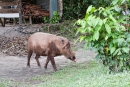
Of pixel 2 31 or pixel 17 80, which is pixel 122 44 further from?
pixel 2 31

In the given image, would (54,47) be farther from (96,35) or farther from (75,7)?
(75,7)

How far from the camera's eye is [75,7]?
17172 millimetres

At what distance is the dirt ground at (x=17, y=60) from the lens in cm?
879

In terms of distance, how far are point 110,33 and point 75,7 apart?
11.2 metres

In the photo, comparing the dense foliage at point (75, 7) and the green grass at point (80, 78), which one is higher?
the dense foliage at point (75, 7)

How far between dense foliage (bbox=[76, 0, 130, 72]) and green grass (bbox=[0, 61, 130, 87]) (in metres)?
0.37

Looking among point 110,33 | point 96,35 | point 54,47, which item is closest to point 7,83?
point 54,47

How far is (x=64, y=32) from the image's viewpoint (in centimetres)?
1448

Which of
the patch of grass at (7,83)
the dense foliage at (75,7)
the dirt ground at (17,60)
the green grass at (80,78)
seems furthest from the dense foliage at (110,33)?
the dense foliage at (75,7)

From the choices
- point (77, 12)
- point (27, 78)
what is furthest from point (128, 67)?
point (77, 12)

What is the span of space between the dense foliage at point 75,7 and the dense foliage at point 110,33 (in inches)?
404

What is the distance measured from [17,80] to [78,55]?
4.01 meters

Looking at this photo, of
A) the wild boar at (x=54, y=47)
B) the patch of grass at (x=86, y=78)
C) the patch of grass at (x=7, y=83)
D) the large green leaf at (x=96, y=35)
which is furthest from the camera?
the wild boar at (x=54, y=47)

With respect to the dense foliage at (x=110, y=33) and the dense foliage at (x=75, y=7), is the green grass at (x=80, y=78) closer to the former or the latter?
the dense foliage at (x=110, y=33)
